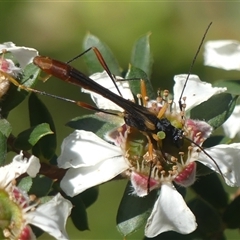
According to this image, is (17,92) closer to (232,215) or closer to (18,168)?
(18,168)

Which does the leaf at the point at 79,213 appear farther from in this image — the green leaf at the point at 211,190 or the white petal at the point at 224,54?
the white petal at the point at 224,54

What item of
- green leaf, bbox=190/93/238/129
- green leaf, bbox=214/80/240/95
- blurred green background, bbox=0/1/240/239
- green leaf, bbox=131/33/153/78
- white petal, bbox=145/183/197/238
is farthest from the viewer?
blurred green background, bbox=0/1/240/239

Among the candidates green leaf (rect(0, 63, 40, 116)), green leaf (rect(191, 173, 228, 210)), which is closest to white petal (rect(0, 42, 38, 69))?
green leaf (rect(0, 63, 40, 116))

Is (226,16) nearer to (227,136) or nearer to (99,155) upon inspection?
(227,136)

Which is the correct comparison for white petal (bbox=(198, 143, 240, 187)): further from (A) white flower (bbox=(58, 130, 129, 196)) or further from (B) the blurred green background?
(B) the blurred green background

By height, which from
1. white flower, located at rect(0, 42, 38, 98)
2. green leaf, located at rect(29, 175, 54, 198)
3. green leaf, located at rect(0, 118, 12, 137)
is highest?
white flower, located at rect(0, 42, 38, 98)

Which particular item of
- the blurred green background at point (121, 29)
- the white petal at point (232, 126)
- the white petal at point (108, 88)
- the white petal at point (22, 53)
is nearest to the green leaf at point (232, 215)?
the white petal at point (232, 126)

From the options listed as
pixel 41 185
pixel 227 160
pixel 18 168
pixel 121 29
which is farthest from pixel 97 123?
pixel 121 29
